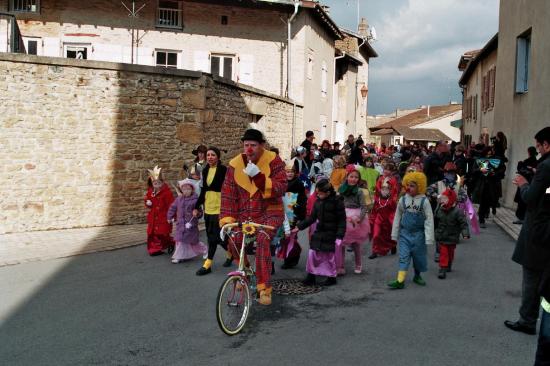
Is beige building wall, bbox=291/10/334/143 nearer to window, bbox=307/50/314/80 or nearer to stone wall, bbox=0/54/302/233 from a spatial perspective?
window, bbox=307/50/314/80

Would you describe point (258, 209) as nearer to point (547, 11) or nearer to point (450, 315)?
point (450, 315)

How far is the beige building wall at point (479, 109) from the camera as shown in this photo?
22.9 metres

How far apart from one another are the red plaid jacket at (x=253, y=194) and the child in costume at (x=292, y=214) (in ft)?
7.12

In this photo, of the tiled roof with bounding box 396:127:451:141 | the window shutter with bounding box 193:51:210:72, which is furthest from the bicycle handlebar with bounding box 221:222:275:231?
the tiled roof with bounding box 396:127:451:141

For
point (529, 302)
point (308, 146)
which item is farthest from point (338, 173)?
point (308, 146)

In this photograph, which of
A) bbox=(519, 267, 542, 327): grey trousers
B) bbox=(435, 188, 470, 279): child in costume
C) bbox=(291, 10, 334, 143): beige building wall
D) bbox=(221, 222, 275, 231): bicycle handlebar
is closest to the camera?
bbox=(519, 267, 542, 327): grey trousers

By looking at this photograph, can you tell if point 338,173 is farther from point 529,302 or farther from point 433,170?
point 529,302

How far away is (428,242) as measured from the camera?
7.36 m

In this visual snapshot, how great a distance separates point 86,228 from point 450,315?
8400 mm

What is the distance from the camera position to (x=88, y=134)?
1222 centimetres

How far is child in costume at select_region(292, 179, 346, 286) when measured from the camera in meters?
7.52

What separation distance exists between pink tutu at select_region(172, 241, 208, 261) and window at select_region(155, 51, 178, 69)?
14779 mm

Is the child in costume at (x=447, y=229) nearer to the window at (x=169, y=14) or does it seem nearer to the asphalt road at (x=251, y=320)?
the asphalt road at (x=251, y=320)

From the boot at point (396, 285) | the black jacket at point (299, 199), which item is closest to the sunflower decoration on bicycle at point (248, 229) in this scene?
the boot at point (396, 285)
